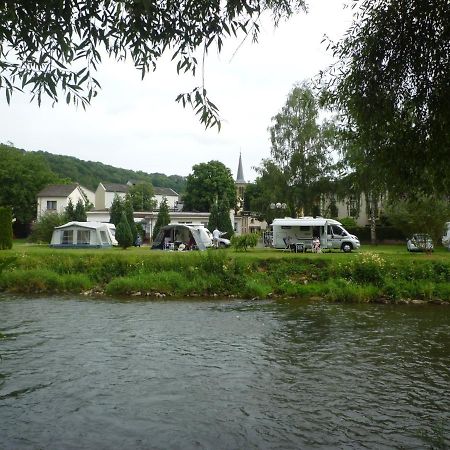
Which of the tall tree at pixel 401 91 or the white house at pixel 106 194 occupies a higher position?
the white house at pixel 106 194

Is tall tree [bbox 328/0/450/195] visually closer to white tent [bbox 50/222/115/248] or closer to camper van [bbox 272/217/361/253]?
camper van [bbox 272/217/361/253]

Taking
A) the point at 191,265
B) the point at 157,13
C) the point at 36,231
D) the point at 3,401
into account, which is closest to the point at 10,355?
the point at 3,401

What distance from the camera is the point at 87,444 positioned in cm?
641

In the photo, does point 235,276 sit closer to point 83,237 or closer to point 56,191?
point 83,237

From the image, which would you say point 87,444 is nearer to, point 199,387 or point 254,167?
point 199,387

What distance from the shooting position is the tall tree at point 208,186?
72.1 metres

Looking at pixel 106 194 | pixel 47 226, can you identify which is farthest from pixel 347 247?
pixel 106 194

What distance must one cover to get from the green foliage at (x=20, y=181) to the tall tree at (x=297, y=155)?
1308 inches

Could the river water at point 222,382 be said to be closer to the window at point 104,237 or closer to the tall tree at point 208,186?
the window at point 104,237

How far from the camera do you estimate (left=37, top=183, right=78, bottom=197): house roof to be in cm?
6297

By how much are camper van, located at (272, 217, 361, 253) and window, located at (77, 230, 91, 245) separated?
45.0 ft

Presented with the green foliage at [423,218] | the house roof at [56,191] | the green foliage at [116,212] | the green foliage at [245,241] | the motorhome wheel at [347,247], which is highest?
the house roof at [56,191]

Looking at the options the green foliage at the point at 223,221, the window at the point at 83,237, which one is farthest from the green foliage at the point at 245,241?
the green foliage at the point at 223,221

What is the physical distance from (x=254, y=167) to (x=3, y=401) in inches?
1531
